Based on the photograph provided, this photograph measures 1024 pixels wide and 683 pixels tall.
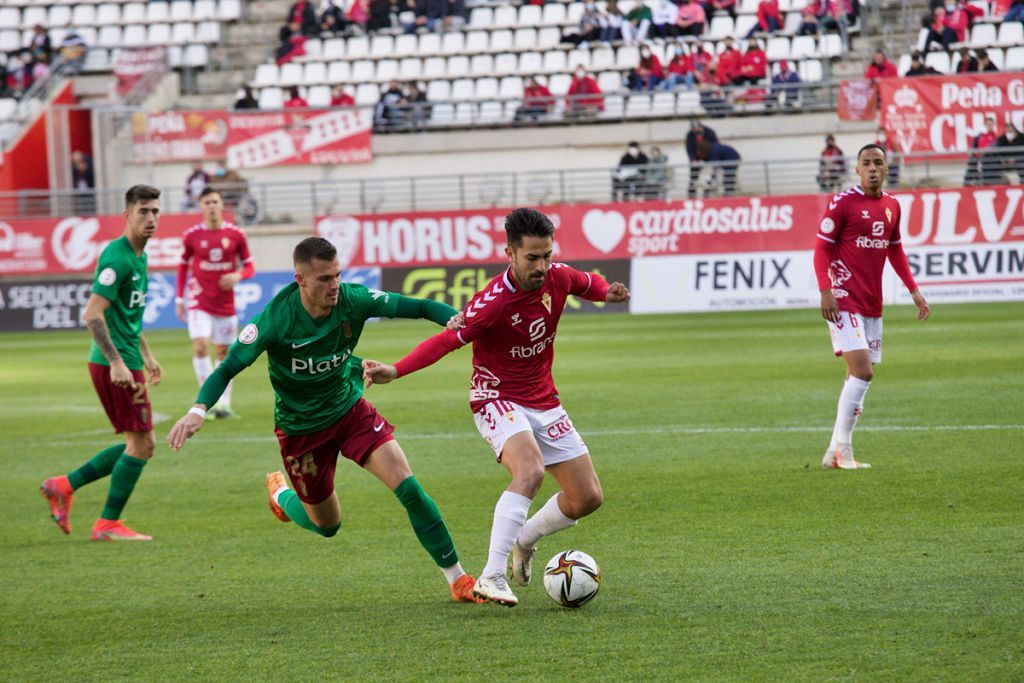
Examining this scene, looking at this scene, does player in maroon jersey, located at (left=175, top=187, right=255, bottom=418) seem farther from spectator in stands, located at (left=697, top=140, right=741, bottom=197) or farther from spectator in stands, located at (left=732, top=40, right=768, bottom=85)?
spectator in stands, located at (left=732, top=40, right=768, bottom=85)

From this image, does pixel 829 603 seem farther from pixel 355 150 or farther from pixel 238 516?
pixel 355 150

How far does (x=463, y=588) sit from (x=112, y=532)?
3291mm

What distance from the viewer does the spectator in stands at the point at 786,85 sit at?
29188 millimetres

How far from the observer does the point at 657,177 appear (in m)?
27.6

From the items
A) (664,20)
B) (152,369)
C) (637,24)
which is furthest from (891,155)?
(152,369)

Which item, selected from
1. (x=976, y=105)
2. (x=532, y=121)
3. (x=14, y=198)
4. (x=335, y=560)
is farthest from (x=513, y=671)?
(x=14, y=198)

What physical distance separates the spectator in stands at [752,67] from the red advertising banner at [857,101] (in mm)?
2030

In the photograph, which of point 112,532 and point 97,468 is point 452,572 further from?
point 97,468

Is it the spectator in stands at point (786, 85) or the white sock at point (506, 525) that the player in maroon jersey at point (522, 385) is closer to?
the white sock at point (506, 525)

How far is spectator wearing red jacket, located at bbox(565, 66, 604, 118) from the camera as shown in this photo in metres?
30.3

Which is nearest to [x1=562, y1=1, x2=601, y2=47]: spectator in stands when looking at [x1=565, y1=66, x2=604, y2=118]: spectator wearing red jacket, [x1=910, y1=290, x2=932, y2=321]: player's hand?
[x1=565, y1=66, x2=604, y2=118]: spectator wearing red jacket

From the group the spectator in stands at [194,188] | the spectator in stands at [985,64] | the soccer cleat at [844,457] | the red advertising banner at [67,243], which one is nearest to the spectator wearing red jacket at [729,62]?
the spectator in stands at [985,64]

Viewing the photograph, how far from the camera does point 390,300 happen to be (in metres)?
6.58

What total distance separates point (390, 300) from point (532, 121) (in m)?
24.7
